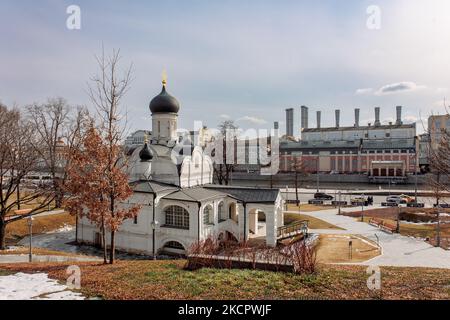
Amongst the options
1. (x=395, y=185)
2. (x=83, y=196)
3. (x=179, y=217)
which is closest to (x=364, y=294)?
(x=83, y=196)

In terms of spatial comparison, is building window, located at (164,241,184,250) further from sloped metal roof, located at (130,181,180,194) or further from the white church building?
sloped metal roof, located at (130,181,180,194)

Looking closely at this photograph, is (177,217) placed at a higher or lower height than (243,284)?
lower

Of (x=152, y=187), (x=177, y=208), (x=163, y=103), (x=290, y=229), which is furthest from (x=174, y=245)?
(x=163, y=103)

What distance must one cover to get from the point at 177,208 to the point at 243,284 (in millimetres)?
13913

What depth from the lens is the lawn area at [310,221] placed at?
92.7 feet

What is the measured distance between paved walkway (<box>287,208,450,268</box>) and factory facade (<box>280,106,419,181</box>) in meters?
32.3

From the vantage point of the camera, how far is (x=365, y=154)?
70188 mm

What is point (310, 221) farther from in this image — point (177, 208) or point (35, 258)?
point (35, 258)

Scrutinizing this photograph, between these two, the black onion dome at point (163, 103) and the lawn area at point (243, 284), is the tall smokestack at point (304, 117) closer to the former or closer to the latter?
the black onion dome at point (163, 103)

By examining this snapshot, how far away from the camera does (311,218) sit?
31172 millimetres

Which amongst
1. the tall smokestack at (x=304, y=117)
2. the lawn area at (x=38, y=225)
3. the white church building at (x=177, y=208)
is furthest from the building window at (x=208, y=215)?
the tall smokestack at (x=304, y=117)

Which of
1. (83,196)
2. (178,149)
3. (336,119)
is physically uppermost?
(336,119)
